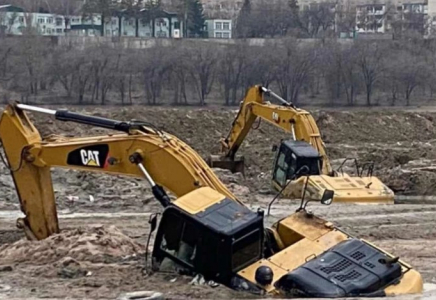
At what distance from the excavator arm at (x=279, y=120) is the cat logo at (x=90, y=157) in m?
8.82

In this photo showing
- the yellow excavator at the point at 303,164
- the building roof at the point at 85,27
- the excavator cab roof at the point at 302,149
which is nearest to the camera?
the yellow excavator at the point at 303,164

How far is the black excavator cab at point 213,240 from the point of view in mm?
9703

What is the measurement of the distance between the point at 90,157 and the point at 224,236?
2861 millimetres

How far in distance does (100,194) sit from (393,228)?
7035mm

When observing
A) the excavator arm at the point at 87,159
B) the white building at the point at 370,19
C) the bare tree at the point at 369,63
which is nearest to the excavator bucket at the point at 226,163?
the excavator arm at the point at 87,159

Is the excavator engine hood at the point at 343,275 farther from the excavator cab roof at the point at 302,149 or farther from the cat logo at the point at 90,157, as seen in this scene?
the excavator cab roof at the point at 302,149

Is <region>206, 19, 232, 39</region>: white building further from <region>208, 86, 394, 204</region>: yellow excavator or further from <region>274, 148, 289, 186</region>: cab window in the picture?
<region>274, 148, 289, 186</region>: cab window

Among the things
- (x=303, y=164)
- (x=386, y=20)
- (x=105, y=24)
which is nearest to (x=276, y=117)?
(x=303, y=164)

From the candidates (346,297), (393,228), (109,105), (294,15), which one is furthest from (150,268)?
(294,15)

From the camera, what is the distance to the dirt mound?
12.1 m

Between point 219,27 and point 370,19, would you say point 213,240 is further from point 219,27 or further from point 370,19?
point 370,19

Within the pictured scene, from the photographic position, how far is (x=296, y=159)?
19.6 metres

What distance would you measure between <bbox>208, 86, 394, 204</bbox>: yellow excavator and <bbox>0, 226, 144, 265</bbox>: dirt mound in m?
5.14

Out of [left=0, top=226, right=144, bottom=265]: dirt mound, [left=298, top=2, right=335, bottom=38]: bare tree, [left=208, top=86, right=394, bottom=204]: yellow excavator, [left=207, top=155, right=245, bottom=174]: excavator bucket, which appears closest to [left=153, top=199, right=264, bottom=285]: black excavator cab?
[left=0, top=226, right=144, bottom=265]: dirt mound
